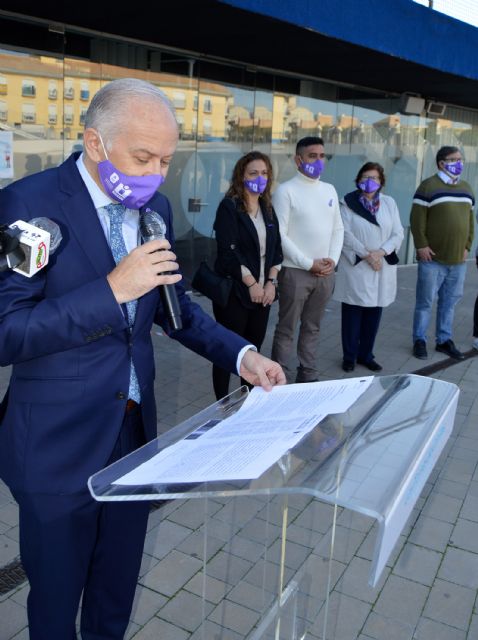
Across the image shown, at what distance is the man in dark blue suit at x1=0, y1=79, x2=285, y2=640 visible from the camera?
1.60 meters

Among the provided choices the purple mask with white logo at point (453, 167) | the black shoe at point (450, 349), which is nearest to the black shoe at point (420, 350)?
the black shoe at point (450, 349)

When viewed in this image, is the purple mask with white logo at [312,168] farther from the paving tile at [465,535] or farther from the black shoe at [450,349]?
the paving tile at [465,535]

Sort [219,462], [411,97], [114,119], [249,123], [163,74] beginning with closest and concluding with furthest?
[219,462] < [114,119] < [163,74] < [249,123] < [411,97]

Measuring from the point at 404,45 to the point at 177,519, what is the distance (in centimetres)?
582

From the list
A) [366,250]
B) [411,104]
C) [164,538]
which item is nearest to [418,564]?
[164,538]

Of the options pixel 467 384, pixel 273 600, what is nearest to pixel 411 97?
pixel 467 384

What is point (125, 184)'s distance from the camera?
1739 mm

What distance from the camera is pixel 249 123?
32.3 feet

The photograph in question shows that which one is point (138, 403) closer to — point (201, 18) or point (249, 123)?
point (201, 18)

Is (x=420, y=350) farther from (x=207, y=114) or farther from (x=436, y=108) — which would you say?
(x=436, y=108)

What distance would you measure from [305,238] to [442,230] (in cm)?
193

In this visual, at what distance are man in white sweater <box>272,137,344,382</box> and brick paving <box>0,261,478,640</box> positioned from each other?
71.0 inches

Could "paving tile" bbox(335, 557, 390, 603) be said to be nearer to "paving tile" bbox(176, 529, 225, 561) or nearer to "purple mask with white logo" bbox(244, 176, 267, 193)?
"paving tile" bbox(176, 529, 225, 561)

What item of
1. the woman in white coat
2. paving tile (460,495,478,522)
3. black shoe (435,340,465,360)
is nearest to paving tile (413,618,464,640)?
paving tile (460,495,478,522)
